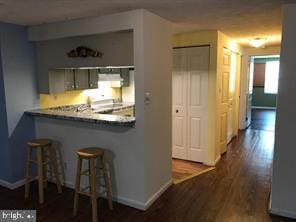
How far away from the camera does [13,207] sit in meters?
2.85

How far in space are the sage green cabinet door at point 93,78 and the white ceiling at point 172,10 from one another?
132cm

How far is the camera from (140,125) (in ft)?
8.66

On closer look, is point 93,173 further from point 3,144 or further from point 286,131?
point 286,131

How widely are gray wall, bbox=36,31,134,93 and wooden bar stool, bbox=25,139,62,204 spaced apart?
0.86 m

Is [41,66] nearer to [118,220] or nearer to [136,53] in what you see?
[136,53]

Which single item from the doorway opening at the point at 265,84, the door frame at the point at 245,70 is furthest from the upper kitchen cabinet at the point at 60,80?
the doorway opening at the point at 265,84

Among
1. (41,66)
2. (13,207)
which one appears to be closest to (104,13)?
(41,66)

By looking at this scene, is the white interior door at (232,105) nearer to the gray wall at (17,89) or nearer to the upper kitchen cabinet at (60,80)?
the upper kitchen cabinet at (60,80)

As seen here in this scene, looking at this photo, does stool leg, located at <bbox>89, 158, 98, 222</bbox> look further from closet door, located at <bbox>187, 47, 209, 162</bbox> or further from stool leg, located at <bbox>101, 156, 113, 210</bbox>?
closet door, located at <bbox>187, 47, 209, 162</bbox>

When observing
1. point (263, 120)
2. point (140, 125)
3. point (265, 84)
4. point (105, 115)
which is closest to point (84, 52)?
point (105, 115)

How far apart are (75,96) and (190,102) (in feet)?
6.70

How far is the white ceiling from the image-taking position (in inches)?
90.6

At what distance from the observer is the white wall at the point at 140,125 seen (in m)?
2.58

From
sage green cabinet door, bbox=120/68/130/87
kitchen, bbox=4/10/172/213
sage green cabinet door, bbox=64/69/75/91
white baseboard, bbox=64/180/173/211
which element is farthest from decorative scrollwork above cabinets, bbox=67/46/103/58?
sage green cabinet door, bbox=120/68/130/87
